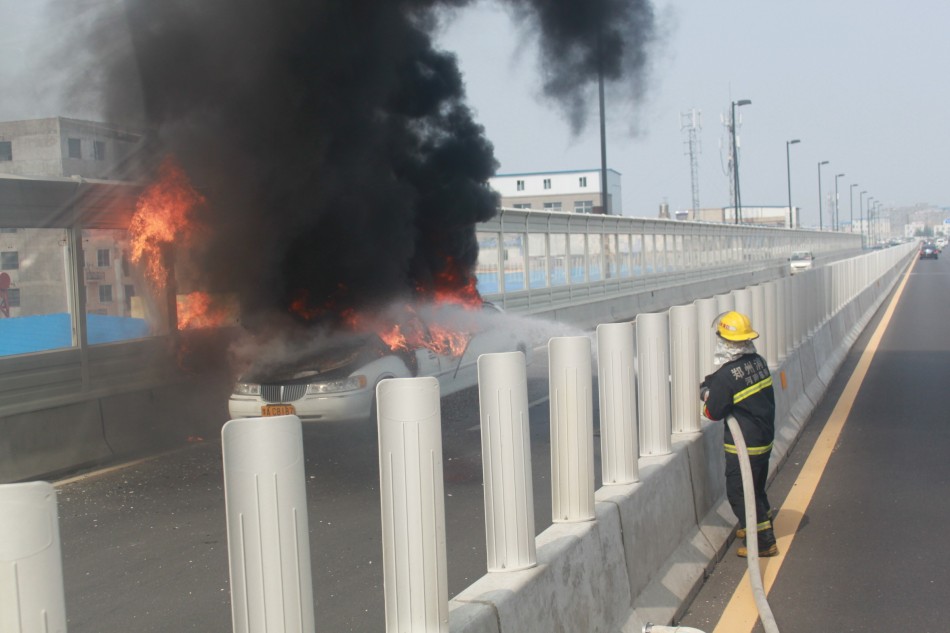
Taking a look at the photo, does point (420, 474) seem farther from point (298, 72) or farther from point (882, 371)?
point (298, 72)

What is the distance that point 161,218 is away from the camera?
13.1m

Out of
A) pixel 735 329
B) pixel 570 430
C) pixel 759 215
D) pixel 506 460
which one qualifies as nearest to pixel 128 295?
pixel 735 329

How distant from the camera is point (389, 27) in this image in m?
16.8

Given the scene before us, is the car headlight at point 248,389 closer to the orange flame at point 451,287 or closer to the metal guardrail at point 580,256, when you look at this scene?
the orange flame at point 451,287

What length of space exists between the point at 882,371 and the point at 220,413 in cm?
921

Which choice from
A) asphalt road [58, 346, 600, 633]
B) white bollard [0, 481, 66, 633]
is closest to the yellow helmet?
asphalt road [58, 346, 600, 633]

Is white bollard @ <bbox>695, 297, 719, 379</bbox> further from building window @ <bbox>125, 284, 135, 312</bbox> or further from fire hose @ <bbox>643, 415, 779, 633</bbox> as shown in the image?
building window @ <bbox>125, 284, 135, 312</bbox>

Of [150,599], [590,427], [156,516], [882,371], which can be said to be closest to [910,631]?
[590,427]

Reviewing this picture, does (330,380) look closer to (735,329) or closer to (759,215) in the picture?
(735,329)

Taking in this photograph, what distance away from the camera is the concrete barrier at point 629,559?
3365mm

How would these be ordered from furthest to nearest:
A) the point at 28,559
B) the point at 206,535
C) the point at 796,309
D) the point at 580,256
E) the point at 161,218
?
the point at 580,256, the point at 161,218, the point at 796,309, the point at 206,535, the point at 28,559

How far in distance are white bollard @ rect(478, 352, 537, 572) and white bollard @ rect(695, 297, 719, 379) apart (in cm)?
340

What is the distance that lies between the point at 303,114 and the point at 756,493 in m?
11.9

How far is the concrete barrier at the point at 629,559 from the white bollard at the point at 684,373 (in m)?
0.10
